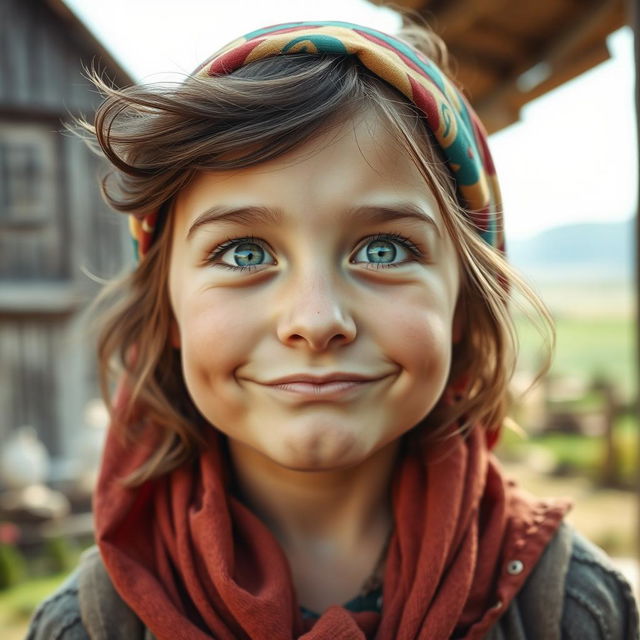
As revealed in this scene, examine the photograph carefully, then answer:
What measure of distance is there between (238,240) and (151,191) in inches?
7.2

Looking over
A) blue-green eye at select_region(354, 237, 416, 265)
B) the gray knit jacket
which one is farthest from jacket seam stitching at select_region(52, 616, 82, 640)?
blue-green eye at select_region(354, 237, 416, 265)

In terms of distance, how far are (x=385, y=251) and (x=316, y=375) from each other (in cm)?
22

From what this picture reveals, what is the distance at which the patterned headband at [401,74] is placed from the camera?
3.63 feet

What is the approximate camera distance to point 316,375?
3.41 ft

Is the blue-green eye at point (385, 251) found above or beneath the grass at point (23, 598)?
above

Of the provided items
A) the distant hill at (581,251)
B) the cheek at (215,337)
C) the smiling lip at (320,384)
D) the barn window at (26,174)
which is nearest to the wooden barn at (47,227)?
the barn window at (26,174)

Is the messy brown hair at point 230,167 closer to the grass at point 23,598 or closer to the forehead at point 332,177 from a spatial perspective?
the forehead at point 332,177

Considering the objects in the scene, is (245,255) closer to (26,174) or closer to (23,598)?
(23,598)

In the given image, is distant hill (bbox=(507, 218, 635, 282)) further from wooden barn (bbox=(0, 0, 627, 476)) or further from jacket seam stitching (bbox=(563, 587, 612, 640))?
jacket seam stitching (bbox=(563, 587, 612, 640))

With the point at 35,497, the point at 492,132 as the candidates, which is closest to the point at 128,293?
the point at 492,132

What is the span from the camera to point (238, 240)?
110 centimetres

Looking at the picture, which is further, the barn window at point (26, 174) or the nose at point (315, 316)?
the barn window at point (26, 174)

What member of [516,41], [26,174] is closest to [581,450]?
[516,41]

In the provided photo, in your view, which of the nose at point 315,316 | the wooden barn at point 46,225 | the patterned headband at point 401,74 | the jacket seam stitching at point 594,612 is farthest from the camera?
the wooden barn at point 46,225
